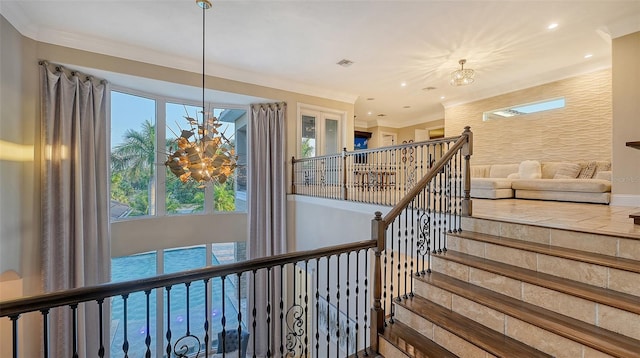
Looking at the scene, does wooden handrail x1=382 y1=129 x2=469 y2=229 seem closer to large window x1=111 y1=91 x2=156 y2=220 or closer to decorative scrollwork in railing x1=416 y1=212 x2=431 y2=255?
decorative scrollwork in railing x1=416 y1=212 x2=431 y2=255

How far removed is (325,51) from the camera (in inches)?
172

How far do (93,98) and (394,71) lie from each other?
5.10 meters

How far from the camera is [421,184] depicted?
2682mm

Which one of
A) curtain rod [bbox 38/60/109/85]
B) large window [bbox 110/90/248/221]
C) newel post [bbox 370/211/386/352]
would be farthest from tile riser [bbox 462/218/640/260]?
curtain rod [bbox 38/60/109/85]

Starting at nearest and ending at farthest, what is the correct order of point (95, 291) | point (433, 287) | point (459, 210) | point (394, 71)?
1. point (95, 291)
2. point (433, 287)
3. point (459, 210)
4. point (394, 71)

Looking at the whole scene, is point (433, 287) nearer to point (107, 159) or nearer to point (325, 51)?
point (325, 51)

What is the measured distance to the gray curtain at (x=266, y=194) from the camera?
5637 mm

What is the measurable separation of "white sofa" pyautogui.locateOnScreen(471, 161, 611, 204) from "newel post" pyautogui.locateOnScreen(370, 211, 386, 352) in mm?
3445

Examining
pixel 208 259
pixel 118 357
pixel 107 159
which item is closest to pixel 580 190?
pixel 208 259

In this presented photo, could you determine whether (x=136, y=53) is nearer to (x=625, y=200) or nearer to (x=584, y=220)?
(x=584, y=220)

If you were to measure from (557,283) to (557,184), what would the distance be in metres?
3.25

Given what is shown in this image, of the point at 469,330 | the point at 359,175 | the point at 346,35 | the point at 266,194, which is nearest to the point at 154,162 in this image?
the point at 266,194

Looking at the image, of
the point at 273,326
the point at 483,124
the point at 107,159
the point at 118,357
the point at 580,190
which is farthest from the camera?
the point at 483,124

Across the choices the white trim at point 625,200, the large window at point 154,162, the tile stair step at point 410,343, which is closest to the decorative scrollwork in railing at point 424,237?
the tile stair step at point 410,343
